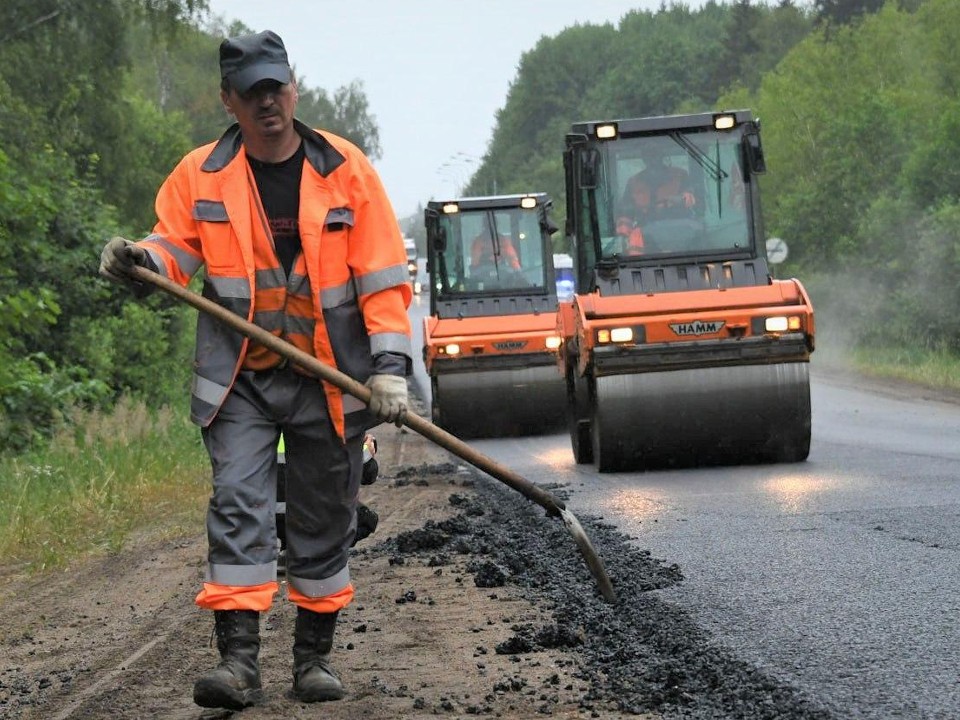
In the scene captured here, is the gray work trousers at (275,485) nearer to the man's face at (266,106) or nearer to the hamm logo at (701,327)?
the man's face at (266,106)

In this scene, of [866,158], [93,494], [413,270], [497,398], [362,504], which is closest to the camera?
[362,504]

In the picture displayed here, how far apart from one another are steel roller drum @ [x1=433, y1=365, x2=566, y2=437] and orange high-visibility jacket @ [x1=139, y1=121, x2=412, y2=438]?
43.2 feet

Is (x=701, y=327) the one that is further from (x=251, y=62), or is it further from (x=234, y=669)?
(x=234, y=669)

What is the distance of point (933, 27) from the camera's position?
163ft

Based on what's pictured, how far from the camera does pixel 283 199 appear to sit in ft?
16.6

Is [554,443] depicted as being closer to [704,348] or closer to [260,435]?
[704,348]

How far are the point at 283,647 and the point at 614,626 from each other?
1.14 meters

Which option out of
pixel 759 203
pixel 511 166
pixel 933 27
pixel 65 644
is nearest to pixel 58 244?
pixel 759 203

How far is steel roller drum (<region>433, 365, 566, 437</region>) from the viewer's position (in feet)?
60.1

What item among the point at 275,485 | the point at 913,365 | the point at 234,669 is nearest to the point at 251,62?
the point at 275,485

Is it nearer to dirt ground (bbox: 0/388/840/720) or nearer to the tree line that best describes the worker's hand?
dirt ground (bbox: 0/388/840/720)

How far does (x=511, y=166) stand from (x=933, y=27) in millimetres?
81714

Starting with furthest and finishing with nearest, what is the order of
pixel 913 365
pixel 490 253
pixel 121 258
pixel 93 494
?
pixel 913 365
pixel 490 253
pixel 93 494
pixel 121 258

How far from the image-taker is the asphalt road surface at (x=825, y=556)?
4.93 m
